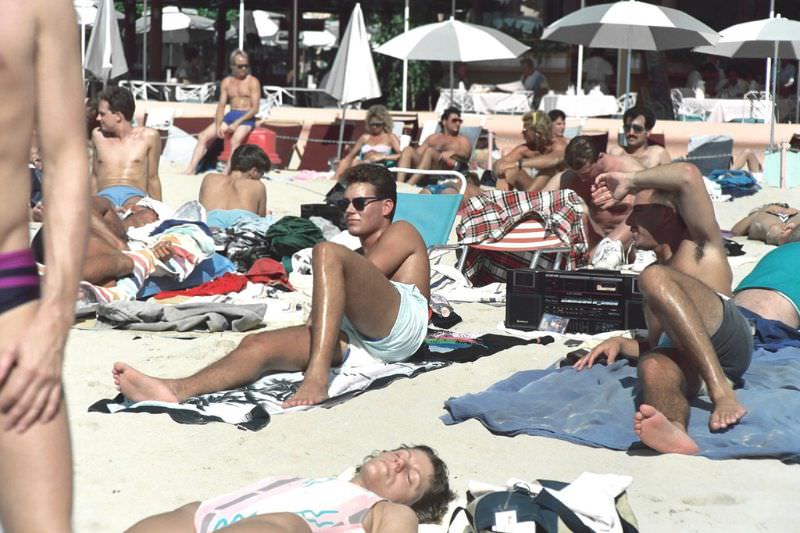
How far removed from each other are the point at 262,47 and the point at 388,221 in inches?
886

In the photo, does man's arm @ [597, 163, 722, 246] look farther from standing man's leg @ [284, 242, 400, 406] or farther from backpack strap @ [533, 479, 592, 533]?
backpack strap @ [533, 479, 592, 533]

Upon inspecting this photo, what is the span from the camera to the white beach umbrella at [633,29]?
43.4 ft

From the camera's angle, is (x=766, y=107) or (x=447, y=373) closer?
(x=447, y=373)

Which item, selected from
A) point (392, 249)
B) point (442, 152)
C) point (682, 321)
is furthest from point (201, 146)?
point (682, 321)

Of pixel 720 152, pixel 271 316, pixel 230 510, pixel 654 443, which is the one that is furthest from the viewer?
pixel 720 152

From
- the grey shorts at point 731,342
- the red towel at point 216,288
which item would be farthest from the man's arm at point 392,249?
the red towel at point 216,288

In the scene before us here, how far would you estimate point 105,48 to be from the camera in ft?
52.0

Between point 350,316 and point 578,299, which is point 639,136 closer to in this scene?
point 578,299

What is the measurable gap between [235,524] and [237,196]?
6031 millimetres

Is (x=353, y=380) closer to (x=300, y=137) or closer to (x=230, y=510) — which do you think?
(x=230, y=510)

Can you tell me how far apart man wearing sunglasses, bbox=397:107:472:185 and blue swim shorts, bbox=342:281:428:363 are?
7422 mm

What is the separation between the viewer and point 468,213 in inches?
301

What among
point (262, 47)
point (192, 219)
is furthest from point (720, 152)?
point (262, 47)

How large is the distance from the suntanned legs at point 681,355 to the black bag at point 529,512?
103cm
